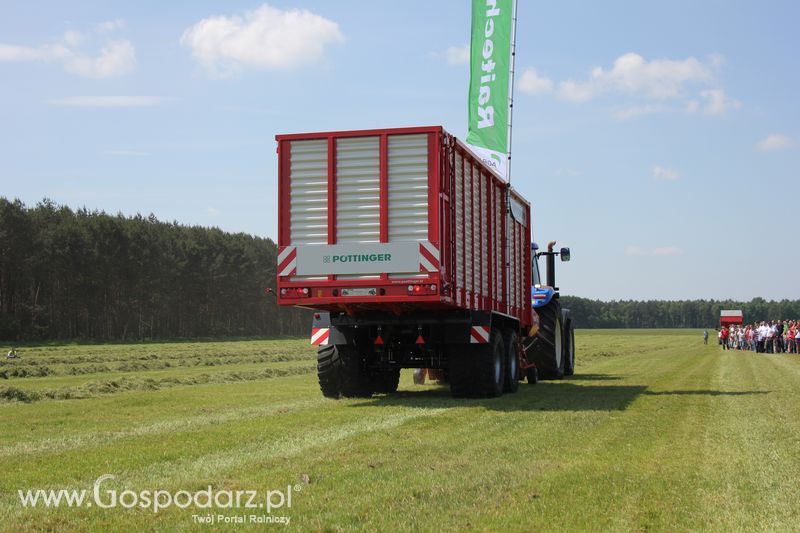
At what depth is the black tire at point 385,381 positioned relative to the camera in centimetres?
1695

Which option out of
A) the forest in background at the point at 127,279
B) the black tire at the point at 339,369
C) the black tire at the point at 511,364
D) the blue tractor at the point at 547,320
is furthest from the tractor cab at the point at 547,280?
the forest in background at the point at 127,279

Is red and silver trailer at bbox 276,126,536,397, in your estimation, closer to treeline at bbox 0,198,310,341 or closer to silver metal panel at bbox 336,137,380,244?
silver metal panel at bbox 336,137,380,244

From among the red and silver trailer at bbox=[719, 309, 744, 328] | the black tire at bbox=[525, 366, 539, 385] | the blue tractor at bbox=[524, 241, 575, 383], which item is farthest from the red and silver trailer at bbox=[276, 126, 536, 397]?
the red and silver trailer at bbox=[719, 309, 744, 328]

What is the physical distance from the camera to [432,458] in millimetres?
8570

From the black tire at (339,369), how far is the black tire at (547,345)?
7324 mm

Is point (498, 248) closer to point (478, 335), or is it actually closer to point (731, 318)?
point (478, 335)

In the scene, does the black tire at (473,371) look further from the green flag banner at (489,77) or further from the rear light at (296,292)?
the green flag banner at (489,77)

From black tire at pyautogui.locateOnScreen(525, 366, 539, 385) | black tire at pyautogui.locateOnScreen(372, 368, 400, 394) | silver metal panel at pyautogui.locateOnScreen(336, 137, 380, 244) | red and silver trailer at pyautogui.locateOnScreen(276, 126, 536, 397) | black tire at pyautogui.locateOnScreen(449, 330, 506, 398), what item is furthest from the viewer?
black tire at pyautogui.locateOnScreen(525, 366, 539, 385)

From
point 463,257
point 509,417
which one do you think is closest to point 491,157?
point 463,257

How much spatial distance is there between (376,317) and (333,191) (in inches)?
91.0

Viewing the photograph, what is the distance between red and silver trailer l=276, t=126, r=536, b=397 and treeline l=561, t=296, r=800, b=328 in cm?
13466

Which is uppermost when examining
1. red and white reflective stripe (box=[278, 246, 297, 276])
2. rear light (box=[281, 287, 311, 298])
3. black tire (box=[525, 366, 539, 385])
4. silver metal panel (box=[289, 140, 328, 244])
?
silver metal panel (box=[289, 140, 328, 244])

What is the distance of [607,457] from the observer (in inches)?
345

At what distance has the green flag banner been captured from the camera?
2370cm
